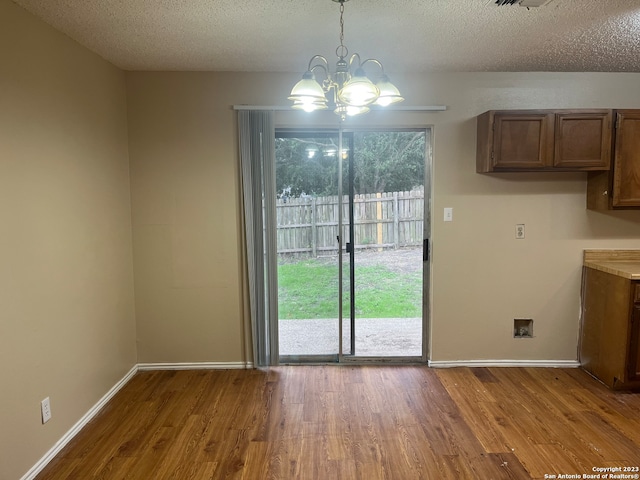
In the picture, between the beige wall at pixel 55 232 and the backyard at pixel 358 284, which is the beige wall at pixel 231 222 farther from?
the backyard at pixel 358 284

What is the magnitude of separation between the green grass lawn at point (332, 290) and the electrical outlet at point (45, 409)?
5.79ft

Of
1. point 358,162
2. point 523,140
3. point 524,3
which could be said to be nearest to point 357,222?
point 358,162

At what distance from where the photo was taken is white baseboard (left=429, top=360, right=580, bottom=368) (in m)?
3.51

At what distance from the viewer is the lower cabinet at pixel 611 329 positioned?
2932 mm

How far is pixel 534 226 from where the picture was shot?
343 centimetres

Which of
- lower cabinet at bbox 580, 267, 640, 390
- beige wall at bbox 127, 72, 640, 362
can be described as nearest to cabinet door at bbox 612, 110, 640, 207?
beige wall at bbox 127, 72, 640, 362

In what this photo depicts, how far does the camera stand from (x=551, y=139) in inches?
122

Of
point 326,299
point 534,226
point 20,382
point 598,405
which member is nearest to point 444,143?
point 534,226

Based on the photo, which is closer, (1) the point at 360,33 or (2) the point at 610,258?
(1) the point at 360,33

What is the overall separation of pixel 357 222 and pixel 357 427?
1.61m

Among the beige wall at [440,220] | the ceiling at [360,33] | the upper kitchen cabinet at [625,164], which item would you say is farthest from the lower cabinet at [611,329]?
the ceiling at [360,33]

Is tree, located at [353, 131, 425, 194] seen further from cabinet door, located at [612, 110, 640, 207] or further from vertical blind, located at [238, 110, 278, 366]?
cabinet door, located at [612, 110, 640, 207]

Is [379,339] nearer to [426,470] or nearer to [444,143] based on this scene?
[426,470]

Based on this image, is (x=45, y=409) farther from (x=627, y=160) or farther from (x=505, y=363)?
(x=627, y=160)
